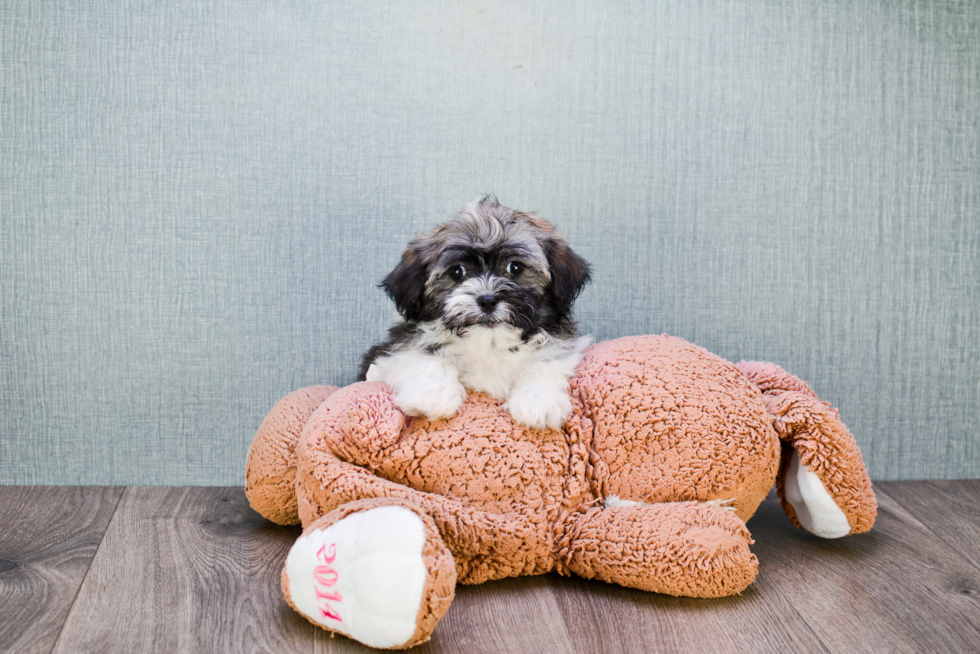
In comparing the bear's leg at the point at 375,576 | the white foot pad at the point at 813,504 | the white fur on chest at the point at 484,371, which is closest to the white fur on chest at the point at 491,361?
the white fur on chest at the point at 484,371

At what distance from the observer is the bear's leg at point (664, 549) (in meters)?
1.72

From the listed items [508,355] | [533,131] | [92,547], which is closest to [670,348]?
[508,355]

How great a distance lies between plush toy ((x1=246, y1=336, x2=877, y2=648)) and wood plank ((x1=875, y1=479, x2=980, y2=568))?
408 mm

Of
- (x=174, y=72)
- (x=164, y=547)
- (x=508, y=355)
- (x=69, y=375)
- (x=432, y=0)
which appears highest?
(x=432, y=0)

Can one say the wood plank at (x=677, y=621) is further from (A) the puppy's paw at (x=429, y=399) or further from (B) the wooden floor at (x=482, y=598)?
(A) the puppy's paw at (x=429, y=399)

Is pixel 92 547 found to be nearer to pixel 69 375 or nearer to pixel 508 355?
pixel 69 375

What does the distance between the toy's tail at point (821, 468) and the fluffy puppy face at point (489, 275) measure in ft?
2.27

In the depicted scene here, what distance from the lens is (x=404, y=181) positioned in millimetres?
2514

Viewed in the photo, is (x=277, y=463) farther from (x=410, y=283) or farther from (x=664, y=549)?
(x=664, y=549)

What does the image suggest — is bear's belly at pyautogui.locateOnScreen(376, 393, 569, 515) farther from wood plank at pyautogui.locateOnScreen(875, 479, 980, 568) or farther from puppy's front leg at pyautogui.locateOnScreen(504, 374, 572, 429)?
wood plank at pyautogui.locateOnScreen(875, 479, 980, 568)

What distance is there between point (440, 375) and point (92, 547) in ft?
3.60

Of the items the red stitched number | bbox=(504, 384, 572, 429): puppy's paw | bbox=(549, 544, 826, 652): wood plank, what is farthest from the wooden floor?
bbox=(504, 384, 572, 429): puppy's paw

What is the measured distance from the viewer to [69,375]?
2502 millimetres

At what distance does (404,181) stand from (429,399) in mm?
952
